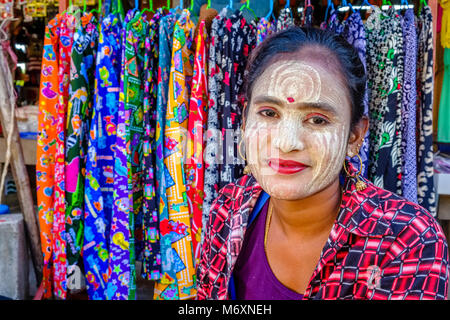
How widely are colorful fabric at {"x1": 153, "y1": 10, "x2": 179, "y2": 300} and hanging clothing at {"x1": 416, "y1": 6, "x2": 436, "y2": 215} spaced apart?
3.78 feet

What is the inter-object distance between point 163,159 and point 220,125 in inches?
12.5

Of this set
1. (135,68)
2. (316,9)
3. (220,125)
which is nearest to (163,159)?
(220,125)

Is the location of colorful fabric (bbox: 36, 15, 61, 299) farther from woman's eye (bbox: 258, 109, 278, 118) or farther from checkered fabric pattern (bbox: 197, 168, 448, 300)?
checkered fabric pattern (bbox: 197, 168, 448, 300)

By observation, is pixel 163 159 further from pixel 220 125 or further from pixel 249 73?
pixel 249 73

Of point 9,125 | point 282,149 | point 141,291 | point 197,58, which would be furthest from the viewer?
point 141,291

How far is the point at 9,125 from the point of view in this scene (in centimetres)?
209

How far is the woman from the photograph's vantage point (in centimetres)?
100

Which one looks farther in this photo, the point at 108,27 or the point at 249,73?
the point at 108,27

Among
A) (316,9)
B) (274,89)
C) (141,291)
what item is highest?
(316,9)

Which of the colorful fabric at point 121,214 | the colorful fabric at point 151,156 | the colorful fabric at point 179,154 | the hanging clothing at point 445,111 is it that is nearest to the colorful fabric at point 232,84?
the colorful fabric at point 179,154

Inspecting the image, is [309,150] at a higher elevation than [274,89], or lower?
lower

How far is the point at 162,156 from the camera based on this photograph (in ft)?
6.18

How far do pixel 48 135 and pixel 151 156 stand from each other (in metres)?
0.53

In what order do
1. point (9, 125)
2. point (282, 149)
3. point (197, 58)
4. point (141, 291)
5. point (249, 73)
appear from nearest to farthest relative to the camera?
point (282, 149)
point (249, 73)
point (197, 58)
point (9, 125)
point (141, 291)
